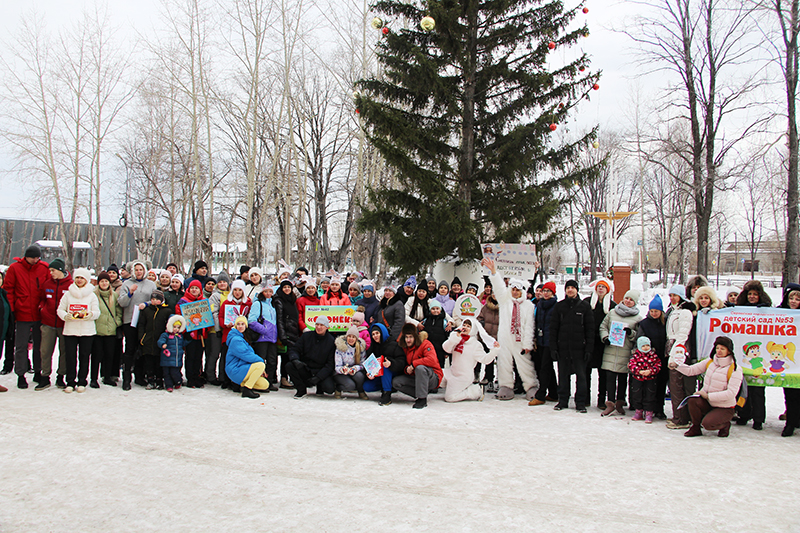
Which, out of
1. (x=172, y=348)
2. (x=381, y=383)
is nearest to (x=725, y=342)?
(x=381, y=383)

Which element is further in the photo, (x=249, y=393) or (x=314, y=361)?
(x=314, y=361)

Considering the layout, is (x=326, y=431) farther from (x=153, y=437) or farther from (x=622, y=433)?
(x=622, y=433)

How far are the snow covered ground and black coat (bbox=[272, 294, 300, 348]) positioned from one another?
156cm

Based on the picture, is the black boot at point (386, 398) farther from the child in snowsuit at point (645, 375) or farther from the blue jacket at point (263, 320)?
the child in snowsuit at point (645, 375)

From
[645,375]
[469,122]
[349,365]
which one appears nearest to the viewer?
[645,375]

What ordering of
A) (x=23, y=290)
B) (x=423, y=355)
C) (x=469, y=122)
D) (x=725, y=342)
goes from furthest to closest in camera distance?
(x=469, y=122) → (x=423, y=355) → (x=23, y=290) → (x=725, y=342)

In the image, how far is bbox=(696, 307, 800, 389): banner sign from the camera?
6125 millimetres

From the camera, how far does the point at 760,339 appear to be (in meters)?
6.28

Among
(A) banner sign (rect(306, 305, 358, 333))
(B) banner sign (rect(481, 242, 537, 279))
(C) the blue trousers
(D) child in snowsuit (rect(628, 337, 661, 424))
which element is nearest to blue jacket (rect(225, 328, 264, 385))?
(A) banner sign (rect(306, 305, 358, 333))

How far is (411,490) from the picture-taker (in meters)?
4.10

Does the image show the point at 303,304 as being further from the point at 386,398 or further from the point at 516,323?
the point at 516,323

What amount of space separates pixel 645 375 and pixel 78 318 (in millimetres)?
7831

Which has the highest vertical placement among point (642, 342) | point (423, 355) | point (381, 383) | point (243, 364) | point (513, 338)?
point (642, 342)

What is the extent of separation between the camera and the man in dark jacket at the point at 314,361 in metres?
7.56
